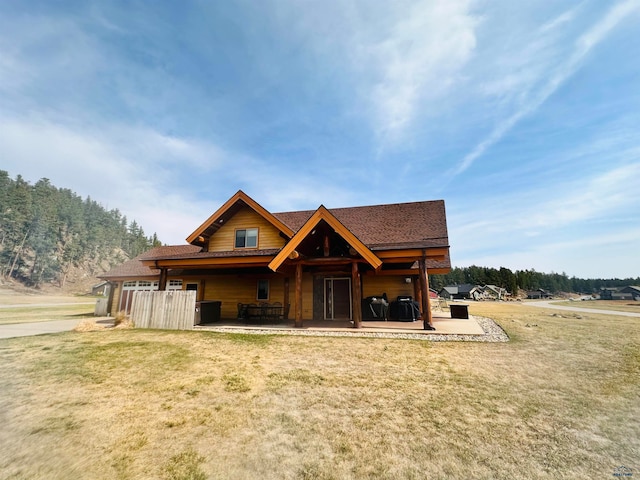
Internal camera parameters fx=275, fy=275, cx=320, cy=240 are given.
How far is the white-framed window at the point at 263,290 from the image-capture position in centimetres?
1535

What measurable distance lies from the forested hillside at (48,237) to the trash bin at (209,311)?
5148cm

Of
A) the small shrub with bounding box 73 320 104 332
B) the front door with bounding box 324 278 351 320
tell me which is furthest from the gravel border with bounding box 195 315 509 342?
the small shrub with bounding box 73 320 104 332

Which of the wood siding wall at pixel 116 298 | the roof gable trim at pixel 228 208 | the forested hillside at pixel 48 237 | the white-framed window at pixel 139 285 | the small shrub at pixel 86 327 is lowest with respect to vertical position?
the small shrub at pixel 86 327

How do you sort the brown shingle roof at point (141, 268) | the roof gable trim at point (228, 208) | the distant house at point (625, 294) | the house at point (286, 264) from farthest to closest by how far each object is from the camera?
the distant house at point (625, 294) → the brown shingle roof at point (141, 268) → the roof gable trim at point (228, 208) → the house at point (286, 264)

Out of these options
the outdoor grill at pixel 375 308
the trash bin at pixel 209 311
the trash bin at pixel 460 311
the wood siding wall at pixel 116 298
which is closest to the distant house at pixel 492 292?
the trash bin at pixel 460 311

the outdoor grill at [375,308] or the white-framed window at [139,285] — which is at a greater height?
the white-framed window at [139,285]

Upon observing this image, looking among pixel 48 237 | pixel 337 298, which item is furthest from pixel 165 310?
pixel 48 237

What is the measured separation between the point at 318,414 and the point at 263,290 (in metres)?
11.8

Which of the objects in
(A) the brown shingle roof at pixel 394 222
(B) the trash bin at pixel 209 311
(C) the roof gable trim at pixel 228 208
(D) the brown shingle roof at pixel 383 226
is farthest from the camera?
(C) the roof gable trim at pixel 228 208

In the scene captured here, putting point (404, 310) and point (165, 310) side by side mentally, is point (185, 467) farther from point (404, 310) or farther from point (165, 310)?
point (404, 310)

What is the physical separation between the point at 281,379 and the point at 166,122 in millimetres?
11182

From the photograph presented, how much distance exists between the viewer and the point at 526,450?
3223mm

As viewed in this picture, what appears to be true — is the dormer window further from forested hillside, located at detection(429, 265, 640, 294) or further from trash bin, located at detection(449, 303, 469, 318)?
forested hillside, located at detection(429, 265, 640, 294)

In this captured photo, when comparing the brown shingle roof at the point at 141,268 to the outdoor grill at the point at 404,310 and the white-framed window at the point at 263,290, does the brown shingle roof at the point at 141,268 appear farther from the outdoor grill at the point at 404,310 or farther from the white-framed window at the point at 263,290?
the outdoor grill at the point at 404,310
